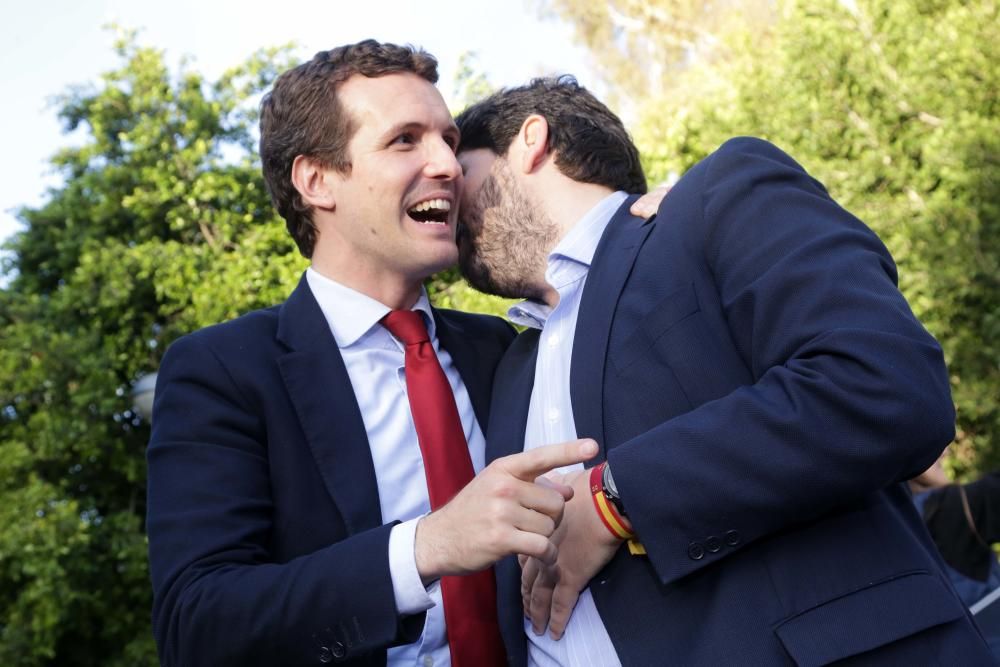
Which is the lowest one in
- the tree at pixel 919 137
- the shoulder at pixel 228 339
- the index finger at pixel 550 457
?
the tree at pixel 919 137

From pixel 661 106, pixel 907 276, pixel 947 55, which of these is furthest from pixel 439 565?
pixel 661 106

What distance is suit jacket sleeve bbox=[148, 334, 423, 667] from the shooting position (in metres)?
2.16

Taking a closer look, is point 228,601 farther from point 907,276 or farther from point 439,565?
point 907,276

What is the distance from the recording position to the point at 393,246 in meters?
3.07

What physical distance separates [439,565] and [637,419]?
53 centimetres

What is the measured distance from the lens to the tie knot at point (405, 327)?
3.00 metres

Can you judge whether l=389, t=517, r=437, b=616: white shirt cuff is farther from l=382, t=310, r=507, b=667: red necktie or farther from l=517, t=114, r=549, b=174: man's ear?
l=517, t=114, r=549, b=174: man's ear

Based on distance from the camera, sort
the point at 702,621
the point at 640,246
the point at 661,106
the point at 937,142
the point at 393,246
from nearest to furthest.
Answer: the point at 702,621 → the point at 640,246 → the point at 393,246 → the point at 937,142 → the point at 661,106

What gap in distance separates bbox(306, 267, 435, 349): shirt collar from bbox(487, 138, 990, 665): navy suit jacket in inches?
36.2

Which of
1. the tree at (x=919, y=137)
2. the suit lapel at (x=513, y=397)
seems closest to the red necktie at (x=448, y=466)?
the suit lapel at (x=513, y=397)

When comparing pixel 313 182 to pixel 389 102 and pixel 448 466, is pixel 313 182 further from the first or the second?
pixel 448 466

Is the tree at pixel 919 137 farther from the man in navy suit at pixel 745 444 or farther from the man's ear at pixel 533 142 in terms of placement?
the man in navy suit at pixel 745 444

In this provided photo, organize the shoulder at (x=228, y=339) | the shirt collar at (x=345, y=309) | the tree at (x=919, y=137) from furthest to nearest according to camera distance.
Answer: the tree at (x=919, y=137)
the shirt collar at (x=345, y=309)
the shoulder at (x=228, y=339)

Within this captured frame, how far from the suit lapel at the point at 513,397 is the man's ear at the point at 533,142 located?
1.68 feet
